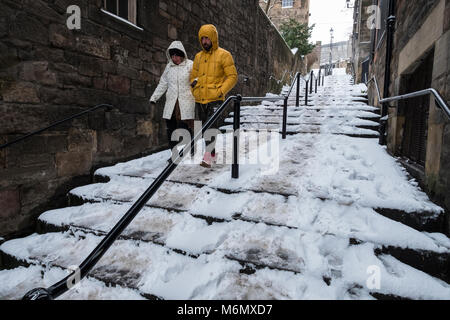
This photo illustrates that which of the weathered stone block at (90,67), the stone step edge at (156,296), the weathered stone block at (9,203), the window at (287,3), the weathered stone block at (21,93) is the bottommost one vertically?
the stone step edge at (156,296)

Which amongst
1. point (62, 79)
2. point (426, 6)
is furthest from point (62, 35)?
point (426, 6)

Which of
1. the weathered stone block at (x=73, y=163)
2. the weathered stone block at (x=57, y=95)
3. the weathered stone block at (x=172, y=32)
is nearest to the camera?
the weathered stone block at (x=57, y=95)

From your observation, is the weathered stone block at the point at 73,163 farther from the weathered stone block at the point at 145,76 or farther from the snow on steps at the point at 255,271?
the weathered stone block at the point at 145,76

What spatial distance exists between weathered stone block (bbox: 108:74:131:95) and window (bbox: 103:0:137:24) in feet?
2.84

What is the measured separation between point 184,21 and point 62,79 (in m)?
2.59

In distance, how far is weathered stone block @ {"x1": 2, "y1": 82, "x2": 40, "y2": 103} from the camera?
236 centimetres

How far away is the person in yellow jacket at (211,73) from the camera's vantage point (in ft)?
10.2

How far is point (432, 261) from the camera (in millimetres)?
1627

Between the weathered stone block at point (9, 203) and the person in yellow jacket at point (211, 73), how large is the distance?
6.65 ft

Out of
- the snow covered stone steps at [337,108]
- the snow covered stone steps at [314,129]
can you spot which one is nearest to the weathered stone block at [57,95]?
the snow covered stone steps at [314,129]

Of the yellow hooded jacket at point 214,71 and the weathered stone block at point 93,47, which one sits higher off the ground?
the weathered stone block at point 93,47

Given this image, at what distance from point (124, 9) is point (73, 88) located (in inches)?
58.4

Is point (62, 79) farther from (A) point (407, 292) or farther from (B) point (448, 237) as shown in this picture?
(B) point (448, 237)
